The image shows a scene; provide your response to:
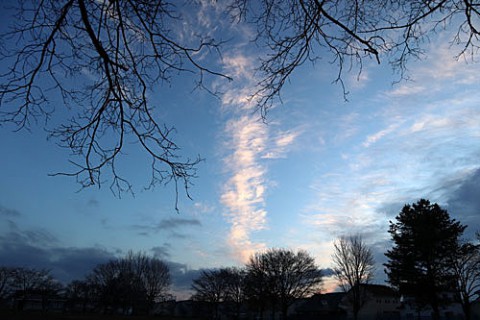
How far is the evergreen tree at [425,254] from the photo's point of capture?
32.8 m

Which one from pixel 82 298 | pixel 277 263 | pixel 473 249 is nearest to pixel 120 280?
pixel 82 298

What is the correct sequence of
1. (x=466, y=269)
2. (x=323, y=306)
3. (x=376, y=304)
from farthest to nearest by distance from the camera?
(x=323, y=306) < (x=376, y=304) < (x=466, y=269)

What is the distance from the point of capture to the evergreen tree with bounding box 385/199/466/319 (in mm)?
32844

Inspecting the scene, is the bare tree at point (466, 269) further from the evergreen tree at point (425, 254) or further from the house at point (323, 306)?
the house at point (323, 306)

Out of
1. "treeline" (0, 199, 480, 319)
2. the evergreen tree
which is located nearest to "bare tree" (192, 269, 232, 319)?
"treeline" (0, 199, 480, 319)

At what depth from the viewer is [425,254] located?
110 ft

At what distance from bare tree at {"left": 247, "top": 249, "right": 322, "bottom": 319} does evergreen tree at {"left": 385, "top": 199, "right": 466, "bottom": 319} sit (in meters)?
16.9

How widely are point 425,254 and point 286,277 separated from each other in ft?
74.4

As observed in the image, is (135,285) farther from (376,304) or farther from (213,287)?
(376,304)

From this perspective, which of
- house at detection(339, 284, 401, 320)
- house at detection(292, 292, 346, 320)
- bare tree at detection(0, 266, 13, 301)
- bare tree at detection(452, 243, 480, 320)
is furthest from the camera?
bare tree at detection(0, 266, 13, 301)

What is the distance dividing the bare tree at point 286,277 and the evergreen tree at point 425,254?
16927 mm

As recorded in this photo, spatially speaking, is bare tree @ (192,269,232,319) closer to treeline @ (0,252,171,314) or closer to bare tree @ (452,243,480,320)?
treeline @ (0,252,171,314)

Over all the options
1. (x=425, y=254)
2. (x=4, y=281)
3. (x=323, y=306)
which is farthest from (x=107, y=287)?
(x=425, y=254)

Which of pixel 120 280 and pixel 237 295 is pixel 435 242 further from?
pixel 120 280
